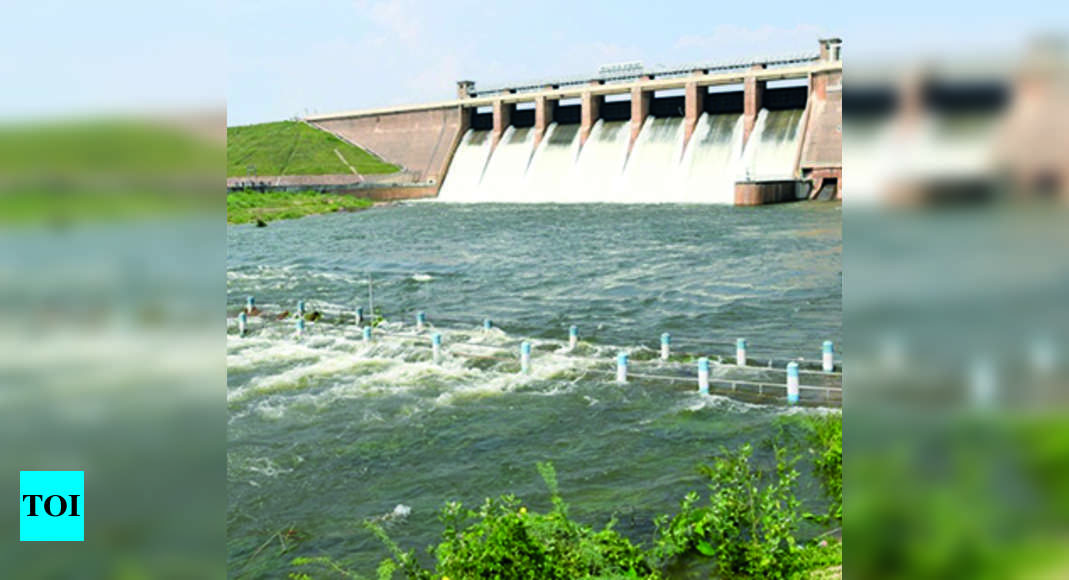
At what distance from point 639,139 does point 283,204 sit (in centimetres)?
3225

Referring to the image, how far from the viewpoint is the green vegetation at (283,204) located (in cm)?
7562

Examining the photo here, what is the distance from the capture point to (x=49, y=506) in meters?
1.98

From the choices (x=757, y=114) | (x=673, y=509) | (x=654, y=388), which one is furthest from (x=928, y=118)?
(x=757, y=114)

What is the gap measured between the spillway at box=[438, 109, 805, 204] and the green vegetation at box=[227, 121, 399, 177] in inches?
537

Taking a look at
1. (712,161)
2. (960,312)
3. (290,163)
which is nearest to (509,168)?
(712,161)

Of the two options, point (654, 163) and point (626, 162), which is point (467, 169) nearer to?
point (626, 162)

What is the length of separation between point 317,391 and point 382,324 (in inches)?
270

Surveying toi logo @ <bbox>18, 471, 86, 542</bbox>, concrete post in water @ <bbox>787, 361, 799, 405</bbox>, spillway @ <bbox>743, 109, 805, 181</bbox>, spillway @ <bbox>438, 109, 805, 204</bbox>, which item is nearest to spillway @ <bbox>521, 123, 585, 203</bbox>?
spillway @ <bbox>438, 109, 805, 204</bbox>

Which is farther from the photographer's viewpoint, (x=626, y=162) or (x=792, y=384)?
(x=626, y=162)

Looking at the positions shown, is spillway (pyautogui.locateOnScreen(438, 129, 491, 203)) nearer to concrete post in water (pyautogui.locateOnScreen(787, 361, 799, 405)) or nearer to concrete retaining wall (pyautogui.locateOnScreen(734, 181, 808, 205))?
concrete retaining wall (pyautogui.locateOnScreen(734, 181, 808, 205))

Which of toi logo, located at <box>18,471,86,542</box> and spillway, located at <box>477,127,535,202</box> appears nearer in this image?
toi logo, located at <box>18,471,86,542</box>

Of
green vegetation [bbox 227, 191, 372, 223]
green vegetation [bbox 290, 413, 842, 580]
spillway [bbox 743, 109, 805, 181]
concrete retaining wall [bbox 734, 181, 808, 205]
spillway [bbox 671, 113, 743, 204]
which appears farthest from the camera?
green vegetation [bbox 227, 191, 372, 223]

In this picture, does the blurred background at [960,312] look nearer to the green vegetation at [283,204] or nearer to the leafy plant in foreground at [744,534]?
the leafy plant in foreground at [744,534]

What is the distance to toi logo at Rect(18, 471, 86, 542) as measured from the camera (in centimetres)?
185
